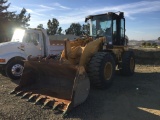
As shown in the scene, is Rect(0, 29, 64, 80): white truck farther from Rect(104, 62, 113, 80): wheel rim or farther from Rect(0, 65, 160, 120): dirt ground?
Rect(104, 62, 113, 80): wheel rim

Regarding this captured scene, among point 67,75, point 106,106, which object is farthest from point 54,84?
point 106,106

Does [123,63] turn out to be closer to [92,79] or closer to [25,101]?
[92,79]

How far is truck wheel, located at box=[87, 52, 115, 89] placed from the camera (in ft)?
25.4

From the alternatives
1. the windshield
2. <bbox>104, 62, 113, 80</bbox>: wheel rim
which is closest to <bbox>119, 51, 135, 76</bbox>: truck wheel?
the windshield

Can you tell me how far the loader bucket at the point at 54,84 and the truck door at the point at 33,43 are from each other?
3460 mm

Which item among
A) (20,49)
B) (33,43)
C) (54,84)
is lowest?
(54,84)

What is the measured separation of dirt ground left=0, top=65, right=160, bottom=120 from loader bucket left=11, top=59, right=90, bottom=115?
264mm

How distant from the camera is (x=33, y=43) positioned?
11.6 meters

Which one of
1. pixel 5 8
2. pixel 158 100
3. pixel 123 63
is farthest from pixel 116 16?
pixel 5 8

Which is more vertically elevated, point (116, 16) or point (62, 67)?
point (116, 16)

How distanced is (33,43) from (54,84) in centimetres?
438

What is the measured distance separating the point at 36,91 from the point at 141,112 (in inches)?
127

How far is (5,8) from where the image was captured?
103ft

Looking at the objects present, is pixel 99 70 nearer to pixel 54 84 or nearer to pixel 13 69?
pixel 54 84
